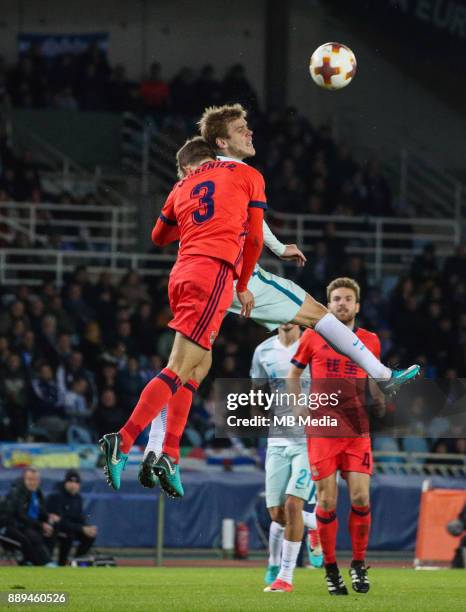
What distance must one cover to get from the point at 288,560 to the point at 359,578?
0.75 metres

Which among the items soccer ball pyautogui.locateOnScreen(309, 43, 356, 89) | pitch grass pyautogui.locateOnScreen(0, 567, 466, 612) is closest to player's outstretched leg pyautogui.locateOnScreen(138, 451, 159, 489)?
pitch grass pyautogui.locateOnScreen(0, 567, 466, 612)

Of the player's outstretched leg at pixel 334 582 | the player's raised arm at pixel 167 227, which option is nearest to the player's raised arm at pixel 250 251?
the player's raised arm at pixel 167 227

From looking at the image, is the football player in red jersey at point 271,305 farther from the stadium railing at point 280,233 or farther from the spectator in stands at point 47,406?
the stadium railing at point 280,233

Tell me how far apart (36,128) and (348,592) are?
693 inches

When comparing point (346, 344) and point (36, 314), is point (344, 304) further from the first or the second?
point (36, 314)

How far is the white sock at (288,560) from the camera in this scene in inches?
406

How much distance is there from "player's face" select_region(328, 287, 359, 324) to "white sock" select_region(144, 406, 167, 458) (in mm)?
1865

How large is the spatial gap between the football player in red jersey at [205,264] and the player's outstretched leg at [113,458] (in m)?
0.11

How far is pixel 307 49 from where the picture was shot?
2836cm

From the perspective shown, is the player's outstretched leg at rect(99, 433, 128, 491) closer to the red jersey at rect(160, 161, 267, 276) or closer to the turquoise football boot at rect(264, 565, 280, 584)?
the red jersey at rect(160, 161, 267, 276)

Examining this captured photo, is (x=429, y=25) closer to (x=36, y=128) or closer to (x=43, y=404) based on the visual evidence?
(x=36, y=128)

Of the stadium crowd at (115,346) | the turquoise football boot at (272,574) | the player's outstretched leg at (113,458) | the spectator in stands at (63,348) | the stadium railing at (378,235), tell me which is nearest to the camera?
the player's outstretched leg at (113,458)

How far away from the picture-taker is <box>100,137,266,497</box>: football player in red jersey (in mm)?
8289

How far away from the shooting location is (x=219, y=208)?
8.41 meters
